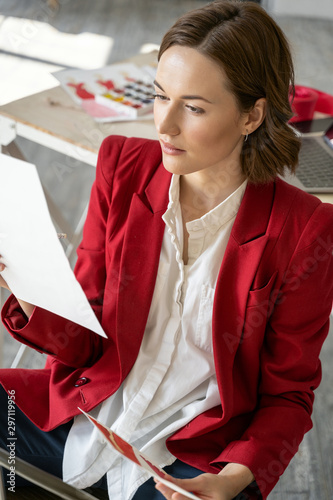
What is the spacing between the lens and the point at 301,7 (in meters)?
6.33

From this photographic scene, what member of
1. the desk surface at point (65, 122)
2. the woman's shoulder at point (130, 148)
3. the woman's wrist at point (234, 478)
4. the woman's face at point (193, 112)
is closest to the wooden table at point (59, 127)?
the desk surface at point (65, 122)

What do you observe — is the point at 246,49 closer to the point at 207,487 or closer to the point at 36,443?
the point at 207,487

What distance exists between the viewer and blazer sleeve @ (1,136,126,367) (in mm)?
1234

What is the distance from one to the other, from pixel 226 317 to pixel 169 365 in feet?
0.57

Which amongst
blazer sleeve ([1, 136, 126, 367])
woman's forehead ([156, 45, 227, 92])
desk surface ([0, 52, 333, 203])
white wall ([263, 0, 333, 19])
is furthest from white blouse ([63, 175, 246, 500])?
white wall ([263, 0, 333, 19])

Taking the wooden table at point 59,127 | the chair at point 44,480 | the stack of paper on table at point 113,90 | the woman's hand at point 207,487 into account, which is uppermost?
the stack of paper on table at point 113,90

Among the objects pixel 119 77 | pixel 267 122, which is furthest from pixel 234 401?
pixel 119 77

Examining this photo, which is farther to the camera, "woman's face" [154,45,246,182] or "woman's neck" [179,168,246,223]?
"woman's neck" [179,168,246,223]

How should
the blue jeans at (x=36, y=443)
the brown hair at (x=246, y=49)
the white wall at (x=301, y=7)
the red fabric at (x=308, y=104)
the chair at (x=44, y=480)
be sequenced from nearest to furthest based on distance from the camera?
1. the chair at (x=44, y=480)
2. the brown hair at (x=246, y=49)
3. the blue jeans at (x=36, y=443)
4. the red fabric at (x=308, y=104)
5. the white wall at (x=301, y=7)

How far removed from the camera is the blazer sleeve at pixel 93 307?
1.23 metres

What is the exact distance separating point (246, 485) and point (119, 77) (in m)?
1.49

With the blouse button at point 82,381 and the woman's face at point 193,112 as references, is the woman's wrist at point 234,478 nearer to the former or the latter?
the blouse button at point 82,381

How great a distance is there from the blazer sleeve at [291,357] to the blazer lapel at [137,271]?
26 cm

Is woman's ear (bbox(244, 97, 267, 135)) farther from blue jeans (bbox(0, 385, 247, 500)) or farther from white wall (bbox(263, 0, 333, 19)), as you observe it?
white wall (bbox(263, 0, 333, 19))
